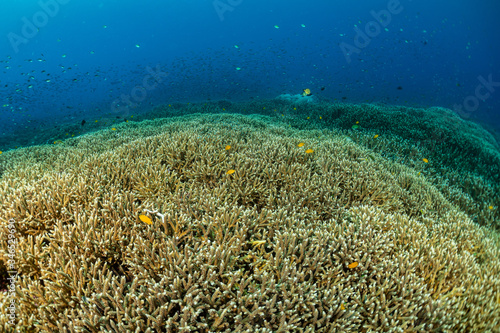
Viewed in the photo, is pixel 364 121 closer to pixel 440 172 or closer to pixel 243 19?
pixel 440 172

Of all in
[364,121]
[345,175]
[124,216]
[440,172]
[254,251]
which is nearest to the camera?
[254,251]

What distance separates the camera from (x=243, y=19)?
15188cm

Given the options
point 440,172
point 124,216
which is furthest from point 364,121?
point 124,216

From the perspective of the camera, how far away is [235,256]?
268cm

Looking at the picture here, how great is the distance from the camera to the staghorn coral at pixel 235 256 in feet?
6.99

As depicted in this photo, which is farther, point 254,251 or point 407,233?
point 407,233

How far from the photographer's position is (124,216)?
3135 millimetres

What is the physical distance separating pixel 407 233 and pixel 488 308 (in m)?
1.10

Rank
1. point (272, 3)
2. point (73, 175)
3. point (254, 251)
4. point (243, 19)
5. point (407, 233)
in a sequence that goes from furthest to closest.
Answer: point (243, 19) < point (272, 3) < point (73, 175) < point (407, 233) < point (254, 251)

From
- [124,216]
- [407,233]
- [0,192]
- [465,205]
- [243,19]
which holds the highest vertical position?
[243,19]

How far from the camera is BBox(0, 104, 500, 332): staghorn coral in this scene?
2.13 m

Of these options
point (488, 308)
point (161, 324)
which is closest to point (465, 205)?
point (488, 308)

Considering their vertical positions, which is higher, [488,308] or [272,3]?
[272,3]

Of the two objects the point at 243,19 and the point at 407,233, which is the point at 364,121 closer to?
the point at 407,233
